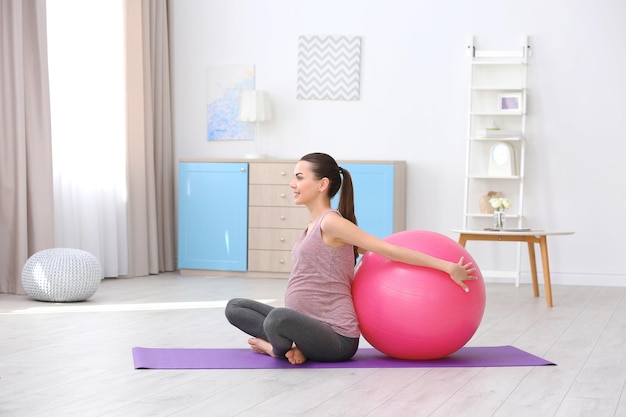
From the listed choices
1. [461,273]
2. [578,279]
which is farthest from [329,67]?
[461,273]

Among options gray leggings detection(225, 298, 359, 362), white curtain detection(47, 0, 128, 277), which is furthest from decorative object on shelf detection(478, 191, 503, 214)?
gray leggings detection(225, 298, 359, 362)

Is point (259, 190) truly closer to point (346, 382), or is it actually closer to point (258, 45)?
point (258, 45)

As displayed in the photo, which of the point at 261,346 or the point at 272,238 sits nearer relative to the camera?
the point at 261,346

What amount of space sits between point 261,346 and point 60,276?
1940 millimetres

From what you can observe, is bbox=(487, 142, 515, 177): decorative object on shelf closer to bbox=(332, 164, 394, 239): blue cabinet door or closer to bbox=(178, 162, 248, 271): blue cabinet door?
bbox=(332, 164, 394, 239): blue cabinet door

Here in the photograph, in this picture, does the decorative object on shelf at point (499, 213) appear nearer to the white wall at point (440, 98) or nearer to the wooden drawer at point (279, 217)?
the white wall at point (440, 98)

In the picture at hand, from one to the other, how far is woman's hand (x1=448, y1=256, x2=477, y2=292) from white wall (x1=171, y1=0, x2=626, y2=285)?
11.2 feet

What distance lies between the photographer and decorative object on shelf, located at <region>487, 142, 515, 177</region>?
20.8ft

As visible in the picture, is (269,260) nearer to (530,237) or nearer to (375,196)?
(375,196)

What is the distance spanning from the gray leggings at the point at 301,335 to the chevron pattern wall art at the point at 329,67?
144 inches

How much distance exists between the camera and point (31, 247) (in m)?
5.49

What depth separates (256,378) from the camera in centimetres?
294

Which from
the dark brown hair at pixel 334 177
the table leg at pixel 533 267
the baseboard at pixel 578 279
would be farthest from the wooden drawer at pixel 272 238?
the dark brown hair at pixel 334 177

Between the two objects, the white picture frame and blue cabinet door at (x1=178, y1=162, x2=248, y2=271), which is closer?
the white picture frame
